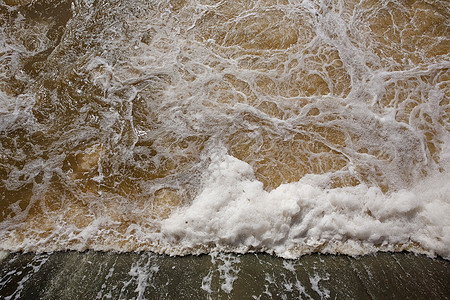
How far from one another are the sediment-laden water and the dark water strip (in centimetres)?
18

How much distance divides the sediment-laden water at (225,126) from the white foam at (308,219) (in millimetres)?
22

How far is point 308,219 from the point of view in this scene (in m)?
3.88

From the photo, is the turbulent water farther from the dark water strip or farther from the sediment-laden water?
the dark water strip

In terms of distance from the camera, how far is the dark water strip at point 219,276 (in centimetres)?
322

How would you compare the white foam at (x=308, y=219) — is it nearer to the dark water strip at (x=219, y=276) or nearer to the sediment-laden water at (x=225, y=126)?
the sediment-laden water at (x=225, y=126)

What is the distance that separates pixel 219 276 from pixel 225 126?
245cm

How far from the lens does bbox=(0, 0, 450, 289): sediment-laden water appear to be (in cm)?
385

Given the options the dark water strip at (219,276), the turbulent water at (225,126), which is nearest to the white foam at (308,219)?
the turbulent water at (225,126)

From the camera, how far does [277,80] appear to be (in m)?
5.29

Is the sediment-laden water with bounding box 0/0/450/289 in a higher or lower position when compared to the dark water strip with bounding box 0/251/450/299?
higher

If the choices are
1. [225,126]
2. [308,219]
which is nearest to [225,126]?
[225,126]

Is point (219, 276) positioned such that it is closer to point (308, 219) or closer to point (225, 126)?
point (308, 219)

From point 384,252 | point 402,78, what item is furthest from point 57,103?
point 402,78

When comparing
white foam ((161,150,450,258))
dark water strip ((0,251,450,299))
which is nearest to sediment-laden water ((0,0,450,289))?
white foam ((161,150,450,258))
